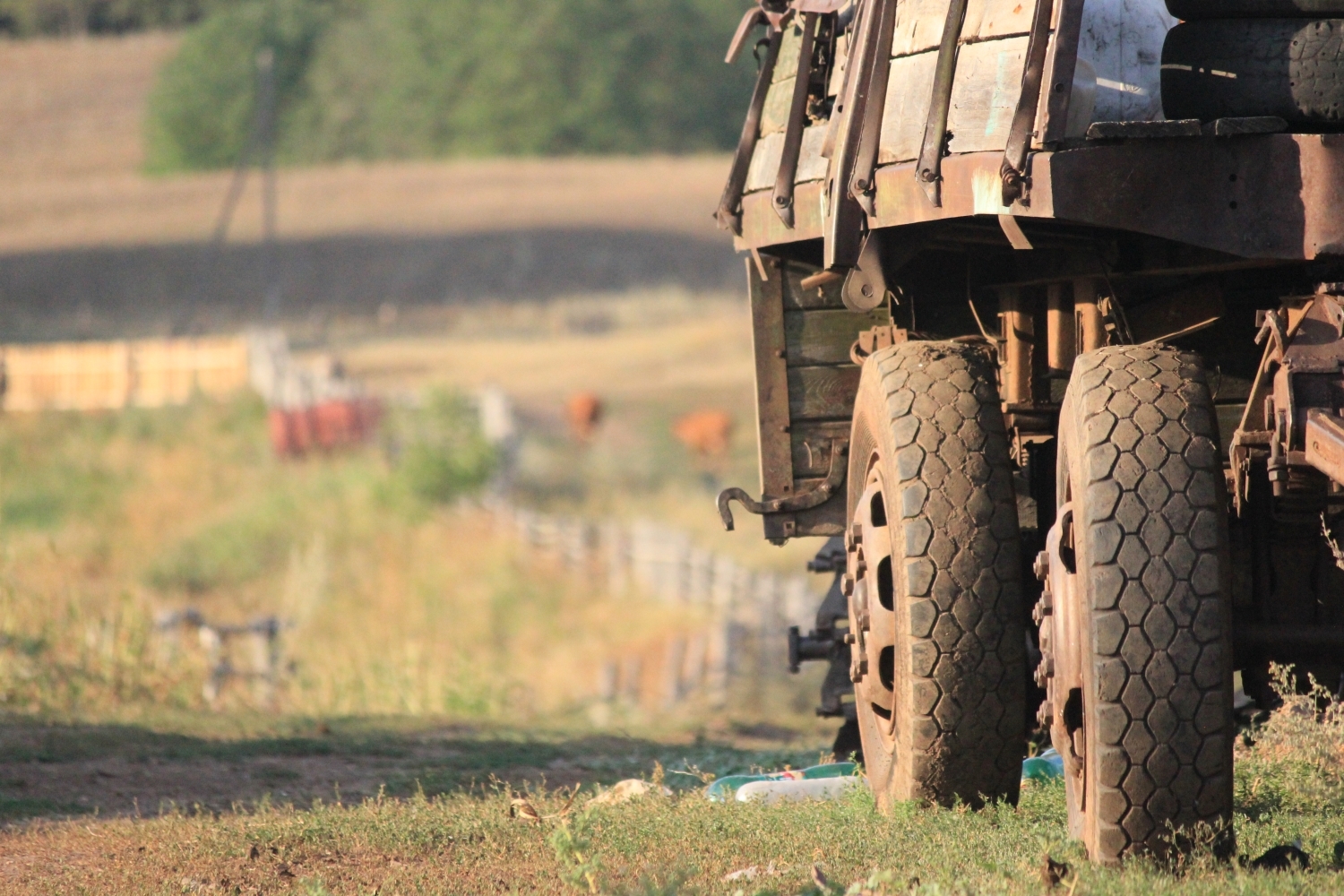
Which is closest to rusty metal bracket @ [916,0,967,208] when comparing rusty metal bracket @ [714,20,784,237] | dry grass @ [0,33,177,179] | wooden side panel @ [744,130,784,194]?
wooden side panel @ [744,130,784,194]

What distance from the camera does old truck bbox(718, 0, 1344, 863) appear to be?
4633 millimetres

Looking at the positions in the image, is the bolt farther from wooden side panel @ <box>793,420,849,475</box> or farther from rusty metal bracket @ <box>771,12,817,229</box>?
wooden side panel @ <box>793,420,849,475</box>

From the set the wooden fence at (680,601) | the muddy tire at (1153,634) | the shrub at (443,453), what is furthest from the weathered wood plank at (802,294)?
the shrub at (443,453)

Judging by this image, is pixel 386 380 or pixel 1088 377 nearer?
pixel 1088 377

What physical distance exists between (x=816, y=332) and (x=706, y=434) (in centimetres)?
2120

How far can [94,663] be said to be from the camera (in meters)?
11.8

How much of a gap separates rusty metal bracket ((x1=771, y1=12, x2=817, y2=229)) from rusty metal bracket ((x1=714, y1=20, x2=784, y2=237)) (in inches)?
16.7

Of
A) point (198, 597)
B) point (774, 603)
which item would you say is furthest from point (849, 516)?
point (198, 597)

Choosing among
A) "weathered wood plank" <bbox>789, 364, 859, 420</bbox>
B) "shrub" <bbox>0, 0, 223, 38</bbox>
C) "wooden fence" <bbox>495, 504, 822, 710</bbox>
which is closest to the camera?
"weathered wood plank" <bbox>789, 364, 859, 420</bbox>

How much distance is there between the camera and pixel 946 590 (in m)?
5.38

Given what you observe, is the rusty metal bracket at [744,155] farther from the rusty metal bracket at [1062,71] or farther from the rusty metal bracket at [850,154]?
the rusty metal bracket at [1062,71]

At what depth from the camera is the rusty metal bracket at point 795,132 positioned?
6.60 metres

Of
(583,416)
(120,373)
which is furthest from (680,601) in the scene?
(120,373)

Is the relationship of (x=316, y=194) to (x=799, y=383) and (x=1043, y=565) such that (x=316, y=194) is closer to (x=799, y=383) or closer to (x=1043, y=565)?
(x=799, y=383)
